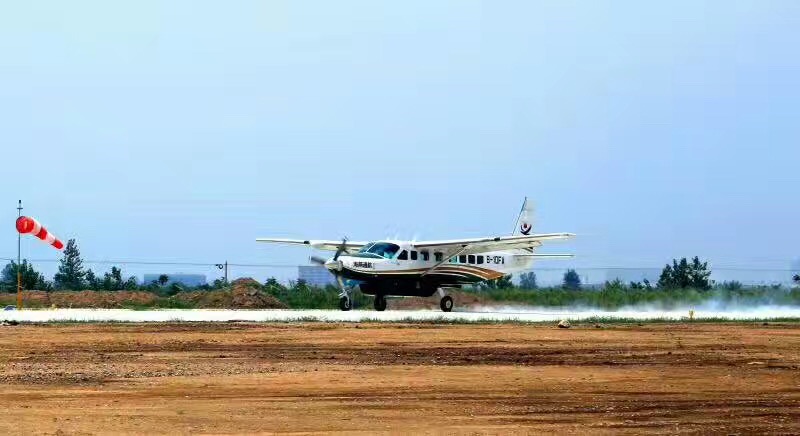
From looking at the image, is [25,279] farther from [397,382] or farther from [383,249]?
[397,382]

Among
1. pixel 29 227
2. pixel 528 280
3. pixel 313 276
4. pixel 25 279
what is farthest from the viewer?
pixel 313 276

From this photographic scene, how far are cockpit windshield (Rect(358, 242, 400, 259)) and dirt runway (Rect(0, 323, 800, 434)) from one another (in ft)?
57.2

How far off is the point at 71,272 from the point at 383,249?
27549 mm

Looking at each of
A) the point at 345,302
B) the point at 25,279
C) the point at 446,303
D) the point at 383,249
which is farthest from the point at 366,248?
the point at 25,279

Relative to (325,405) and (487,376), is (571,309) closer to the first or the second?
(487,376)

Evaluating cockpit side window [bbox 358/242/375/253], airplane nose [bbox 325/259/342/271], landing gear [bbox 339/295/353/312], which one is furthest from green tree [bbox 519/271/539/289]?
airplane nose [bbox 325/259/342/271]

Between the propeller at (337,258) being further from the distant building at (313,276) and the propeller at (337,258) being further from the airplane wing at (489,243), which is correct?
the distant building at (313,276)

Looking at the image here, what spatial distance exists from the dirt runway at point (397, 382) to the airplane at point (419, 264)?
1654cm

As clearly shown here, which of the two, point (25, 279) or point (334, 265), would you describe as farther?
point (25, 279)

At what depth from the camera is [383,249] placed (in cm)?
4597

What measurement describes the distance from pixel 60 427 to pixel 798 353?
15469 mm

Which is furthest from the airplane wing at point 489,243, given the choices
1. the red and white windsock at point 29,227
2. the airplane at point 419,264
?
the red and white windsock at point 29,227

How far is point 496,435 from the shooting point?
1219 centimetres

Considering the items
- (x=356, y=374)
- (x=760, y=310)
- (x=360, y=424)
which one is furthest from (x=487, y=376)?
(x=760, y=310)
